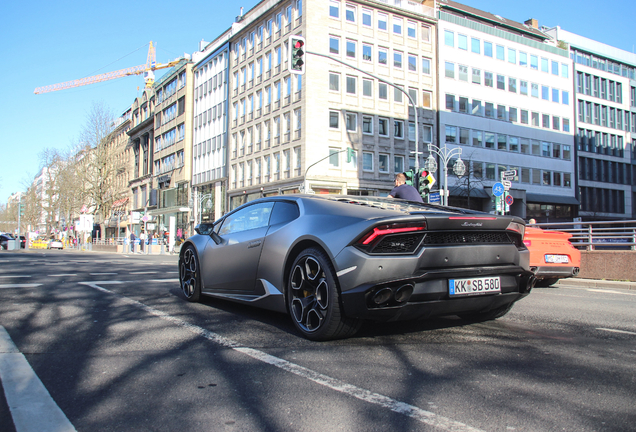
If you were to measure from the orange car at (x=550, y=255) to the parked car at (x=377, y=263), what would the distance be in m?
4.74

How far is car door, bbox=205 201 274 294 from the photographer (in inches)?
201

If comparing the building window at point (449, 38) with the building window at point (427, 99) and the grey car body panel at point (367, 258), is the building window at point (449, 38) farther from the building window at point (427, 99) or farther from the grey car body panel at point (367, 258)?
the grey car body panel at point (367, 258)

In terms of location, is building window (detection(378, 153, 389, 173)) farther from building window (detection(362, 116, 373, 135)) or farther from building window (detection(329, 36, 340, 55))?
building window (detection(329, 36, 340, 55))

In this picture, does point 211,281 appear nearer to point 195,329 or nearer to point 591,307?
point 195,329

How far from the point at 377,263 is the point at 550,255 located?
22.4ft

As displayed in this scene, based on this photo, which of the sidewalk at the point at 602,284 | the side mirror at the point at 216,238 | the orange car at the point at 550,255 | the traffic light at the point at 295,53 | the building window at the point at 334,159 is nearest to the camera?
the side mirror at the point at 216,238

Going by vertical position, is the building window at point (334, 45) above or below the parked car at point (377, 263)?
above

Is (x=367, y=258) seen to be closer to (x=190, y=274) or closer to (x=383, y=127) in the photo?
(x=190, y=274)

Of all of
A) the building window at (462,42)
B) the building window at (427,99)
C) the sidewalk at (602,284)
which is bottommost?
the sidewalk at (602,284)

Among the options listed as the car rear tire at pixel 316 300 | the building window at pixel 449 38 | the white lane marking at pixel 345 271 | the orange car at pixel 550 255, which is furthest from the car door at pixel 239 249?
the building window at pixel 449 38

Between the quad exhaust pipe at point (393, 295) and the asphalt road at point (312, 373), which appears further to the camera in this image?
the quad exhaust pipe at point (393, 295)

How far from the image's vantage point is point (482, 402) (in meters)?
2.64

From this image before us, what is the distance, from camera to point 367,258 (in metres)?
3.74

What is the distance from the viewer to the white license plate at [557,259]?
9.38 metres
